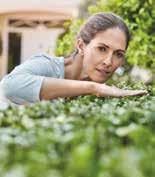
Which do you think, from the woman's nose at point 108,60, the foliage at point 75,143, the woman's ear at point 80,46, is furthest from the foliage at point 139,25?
the foliage at point 75,143

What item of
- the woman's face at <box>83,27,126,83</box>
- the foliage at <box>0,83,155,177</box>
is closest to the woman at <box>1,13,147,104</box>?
the woman's face at <box>83,27,126,83</box>

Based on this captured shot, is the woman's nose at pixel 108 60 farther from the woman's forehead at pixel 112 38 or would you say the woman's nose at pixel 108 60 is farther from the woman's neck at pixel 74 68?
the woman's neck at pixel 74 68

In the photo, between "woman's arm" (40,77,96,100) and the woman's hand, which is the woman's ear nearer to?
"woman's arm" (40,77,96,100)

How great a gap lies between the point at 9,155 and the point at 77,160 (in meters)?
0.32

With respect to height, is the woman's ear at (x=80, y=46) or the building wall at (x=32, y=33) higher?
the woman's ear at (x=80, y=46)

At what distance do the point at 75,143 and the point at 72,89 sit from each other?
6.11 feet

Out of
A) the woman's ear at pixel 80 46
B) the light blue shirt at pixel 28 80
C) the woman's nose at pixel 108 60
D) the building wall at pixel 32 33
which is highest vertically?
the woman's ear at pixel 80 46

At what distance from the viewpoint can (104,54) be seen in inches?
177

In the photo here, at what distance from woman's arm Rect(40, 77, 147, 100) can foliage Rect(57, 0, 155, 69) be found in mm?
3468

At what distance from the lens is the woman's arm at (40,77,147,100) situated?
3.78m

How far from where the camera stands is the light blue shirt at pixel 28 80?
4105 millimetres

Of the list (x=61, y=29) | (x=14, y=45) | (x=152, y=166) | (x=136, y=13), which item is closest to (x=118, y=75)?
(x=136, y=13)

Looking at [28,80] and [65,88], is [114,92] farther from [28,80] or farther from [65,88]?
[28,80]

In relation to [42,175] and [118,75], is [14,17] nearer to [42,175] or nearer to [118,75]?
[118,75]
